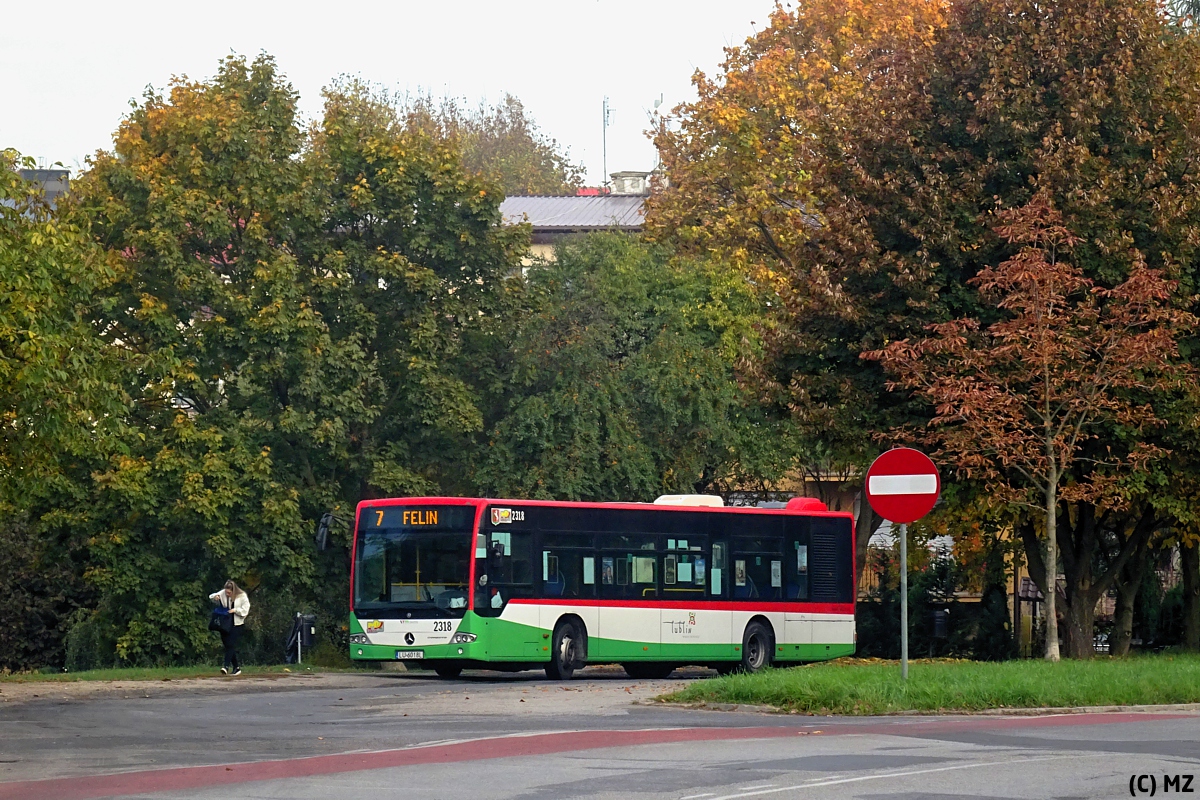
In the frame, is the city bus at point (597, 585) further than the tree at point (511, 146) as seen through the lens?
No

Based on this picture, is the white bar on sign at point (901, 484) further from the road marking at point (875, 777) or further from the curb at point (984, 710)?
the road marking at point (875, 777)

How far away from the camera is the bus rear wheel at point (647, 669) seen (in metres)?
34.0

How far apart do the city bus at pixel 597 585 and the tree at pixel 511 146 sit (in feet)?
182

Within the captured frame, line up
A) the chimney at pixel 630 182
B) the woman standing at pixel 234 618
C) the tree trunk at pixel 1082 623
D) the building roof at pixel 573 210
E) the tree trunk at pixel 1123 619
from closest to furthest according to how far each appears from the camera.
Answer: the woman standing at pixel 234 618
the tree trunk at pixel 1082 623
the tree trunk at pixel 1123 619
the building roof at pixel 573 210
the chimney at pixel 630 182

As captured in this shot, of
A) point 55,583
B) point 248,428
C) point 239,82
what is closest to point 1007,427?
point 248,428

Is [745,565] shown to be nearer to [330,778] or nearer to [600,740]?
[600,740]

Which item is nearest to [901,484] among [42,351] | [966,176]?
[42,351]

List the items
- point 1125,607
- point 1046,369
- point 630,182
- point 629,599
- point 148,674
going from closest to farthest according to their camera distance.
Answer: point 1046,369, point 148,674, point 629,599, point 1125,607, point 630,182

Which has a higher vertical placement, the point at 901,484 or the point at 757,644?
the point at 901,484

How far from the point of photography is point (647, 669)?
3459cm

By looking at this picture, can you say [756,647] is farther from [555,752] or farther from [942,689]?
[555,752]

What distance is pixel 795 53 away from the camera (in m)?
46.6

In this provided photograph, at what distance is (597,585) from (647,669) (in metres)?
2.88

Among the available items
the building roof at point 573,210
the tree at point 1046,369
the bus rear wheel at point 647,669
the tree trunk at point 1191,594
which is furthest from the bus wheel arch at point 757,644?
the building roof at point 573,210
